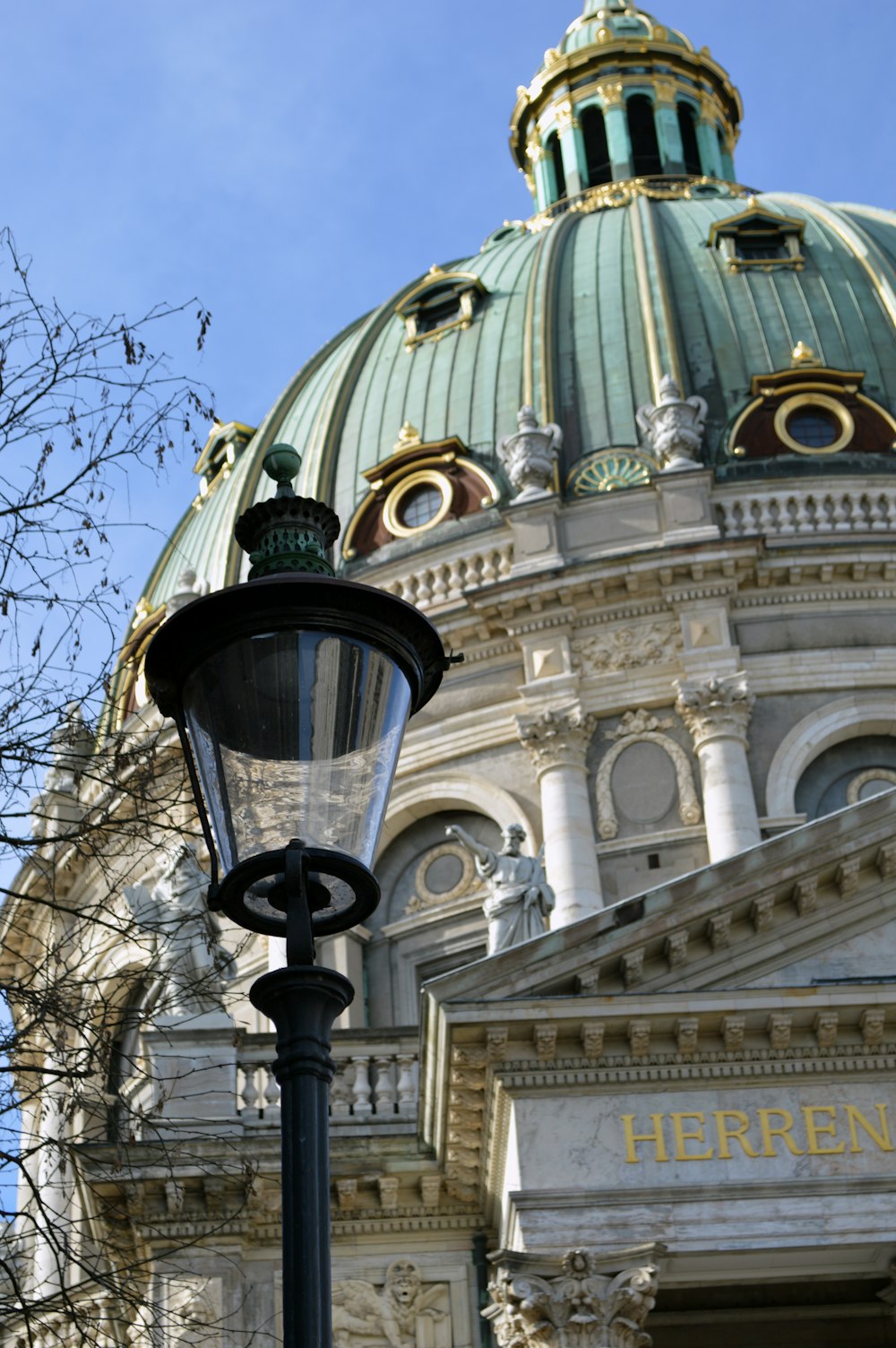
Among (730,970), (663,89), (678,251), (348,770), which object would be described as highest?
(663,89)

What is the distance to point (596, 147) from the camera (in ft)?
153

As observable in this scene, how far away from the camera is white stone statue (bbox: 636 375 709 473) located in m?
31.9

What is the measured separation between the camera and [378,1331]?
1873cm

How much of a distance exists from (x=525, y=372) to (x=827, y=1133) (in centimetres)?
1887

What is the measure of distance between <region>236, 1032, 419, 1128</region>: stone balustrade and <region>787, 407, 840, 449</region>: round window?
1508cm

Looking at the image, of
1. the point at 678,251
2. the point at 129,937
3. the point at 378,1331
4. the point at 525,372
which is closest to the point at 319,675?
the point at 129,937

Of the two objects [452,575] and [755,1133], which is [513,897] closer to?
[755,1133]

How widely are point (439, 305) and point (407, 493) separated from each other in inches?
196

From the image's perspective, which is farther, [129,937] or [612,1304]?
[612,1304]

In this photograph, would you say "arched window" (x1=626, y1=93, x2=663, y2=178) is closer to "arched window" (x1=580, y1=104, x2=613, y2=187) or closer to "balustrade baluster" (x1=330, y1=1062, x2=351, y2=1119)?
"arched window" (x1=580, y1=104, x2=613, y2=187)

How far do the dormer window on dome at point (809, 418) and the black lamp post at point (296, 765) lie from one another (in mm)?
25681

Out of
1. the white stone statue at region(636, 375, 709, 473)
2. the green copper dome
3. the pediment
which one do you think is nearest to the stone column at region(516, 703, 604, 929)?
the green copper dome

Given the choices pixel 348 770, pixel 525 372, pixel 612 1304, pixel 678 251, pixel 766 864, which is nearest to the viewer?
pixel 348 770

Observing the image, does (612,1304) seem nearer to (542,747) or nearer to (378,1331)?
(378,1331)
